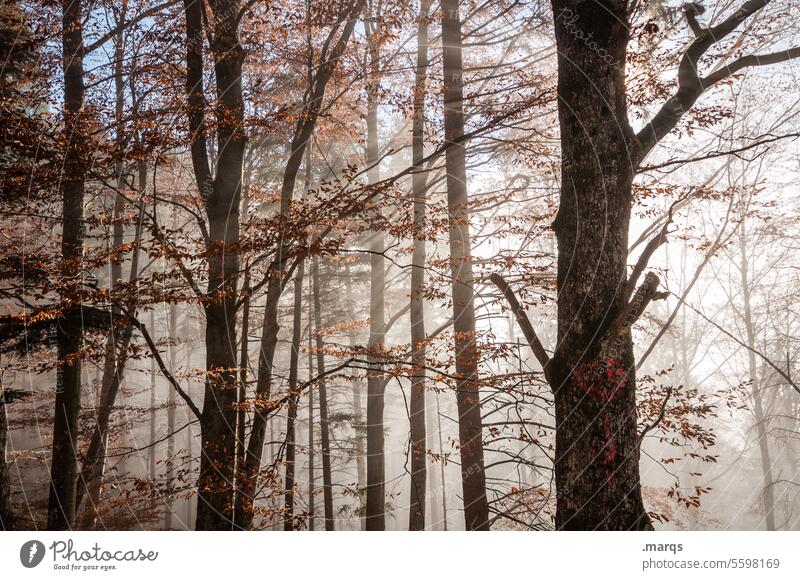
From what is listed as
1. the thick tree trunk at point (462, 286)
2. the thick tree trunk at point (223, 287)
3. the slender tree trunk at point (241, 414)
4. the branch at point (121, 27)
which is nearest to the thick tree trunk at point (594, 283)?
the thick tree trunk at point (462, 286)

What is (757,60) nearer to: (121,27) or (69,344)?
(121,27)

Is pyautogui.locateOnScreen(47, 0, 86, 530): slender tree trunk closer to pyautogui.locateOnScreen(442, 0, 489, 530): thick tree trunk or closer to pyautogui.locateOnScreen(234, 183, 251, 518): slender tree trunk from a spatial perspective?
pyautogui.locateOnScreen(234, 183, 251, 518): slender tree trunk

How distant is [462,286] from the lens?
6.31 metres

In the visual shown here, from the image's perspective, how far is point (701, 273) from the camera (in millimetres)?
5039

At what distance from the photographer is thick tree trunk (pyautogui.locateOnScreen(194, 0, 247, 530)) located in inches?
182

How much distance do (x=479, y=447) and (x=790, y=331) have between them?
Result: 11.1 ft

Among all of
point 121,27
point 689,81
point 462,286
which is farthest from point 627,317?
point 121,27

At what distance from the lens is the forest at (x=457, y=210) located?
3.31m

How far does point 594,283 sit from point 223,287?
3.46 m

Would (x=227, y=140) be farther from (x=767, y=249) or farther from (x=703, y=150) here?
(x=767, y=249)

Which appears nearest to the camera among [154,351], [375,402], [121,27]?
[154,351]
